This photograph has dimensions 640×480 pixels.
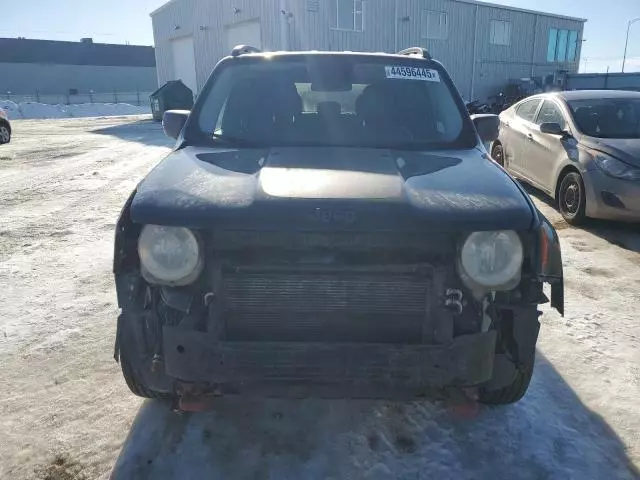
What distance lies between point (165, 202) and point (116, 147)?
497 inches

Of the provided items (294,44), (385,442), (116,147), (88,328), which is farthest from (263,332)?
(294,44)

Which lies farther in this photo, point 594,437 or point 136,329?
point 594,437

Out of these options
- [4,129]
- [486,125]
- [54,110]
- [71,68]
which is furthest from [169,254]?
[71,68]

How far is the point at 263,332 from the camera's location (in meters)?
2.03

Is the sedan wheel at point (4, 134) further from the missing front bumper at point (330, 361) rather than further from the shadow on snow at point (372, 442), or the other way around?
the missing front bumper at point (330, 361)

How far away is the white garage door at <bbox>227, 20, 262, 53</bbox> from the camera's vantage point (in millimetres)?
18678

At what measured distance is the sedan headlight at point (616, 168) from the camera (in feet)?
17.2

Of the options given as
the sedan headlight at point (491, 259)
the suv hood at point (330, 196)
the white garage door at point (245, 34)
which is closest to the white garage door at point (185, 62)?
the white garage door at point (245, 34)

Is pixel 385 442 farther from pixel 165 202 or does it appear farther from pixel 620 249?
pixel 620 249

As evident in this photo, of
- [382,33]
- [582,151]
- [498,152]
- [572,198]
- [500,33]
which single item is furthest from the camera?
[500,33]

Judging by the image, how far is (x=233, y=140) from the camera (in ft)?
9.46

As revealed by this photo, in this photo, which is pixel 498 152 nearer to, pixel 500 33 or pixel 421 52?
pixel 421 52

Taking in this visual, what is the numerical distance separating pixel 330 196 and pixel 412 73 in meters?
1.81

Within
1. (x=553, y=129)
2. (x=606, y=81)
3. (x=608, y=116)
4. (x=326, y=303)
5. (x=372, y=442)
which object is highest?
(x=606, y=81)
